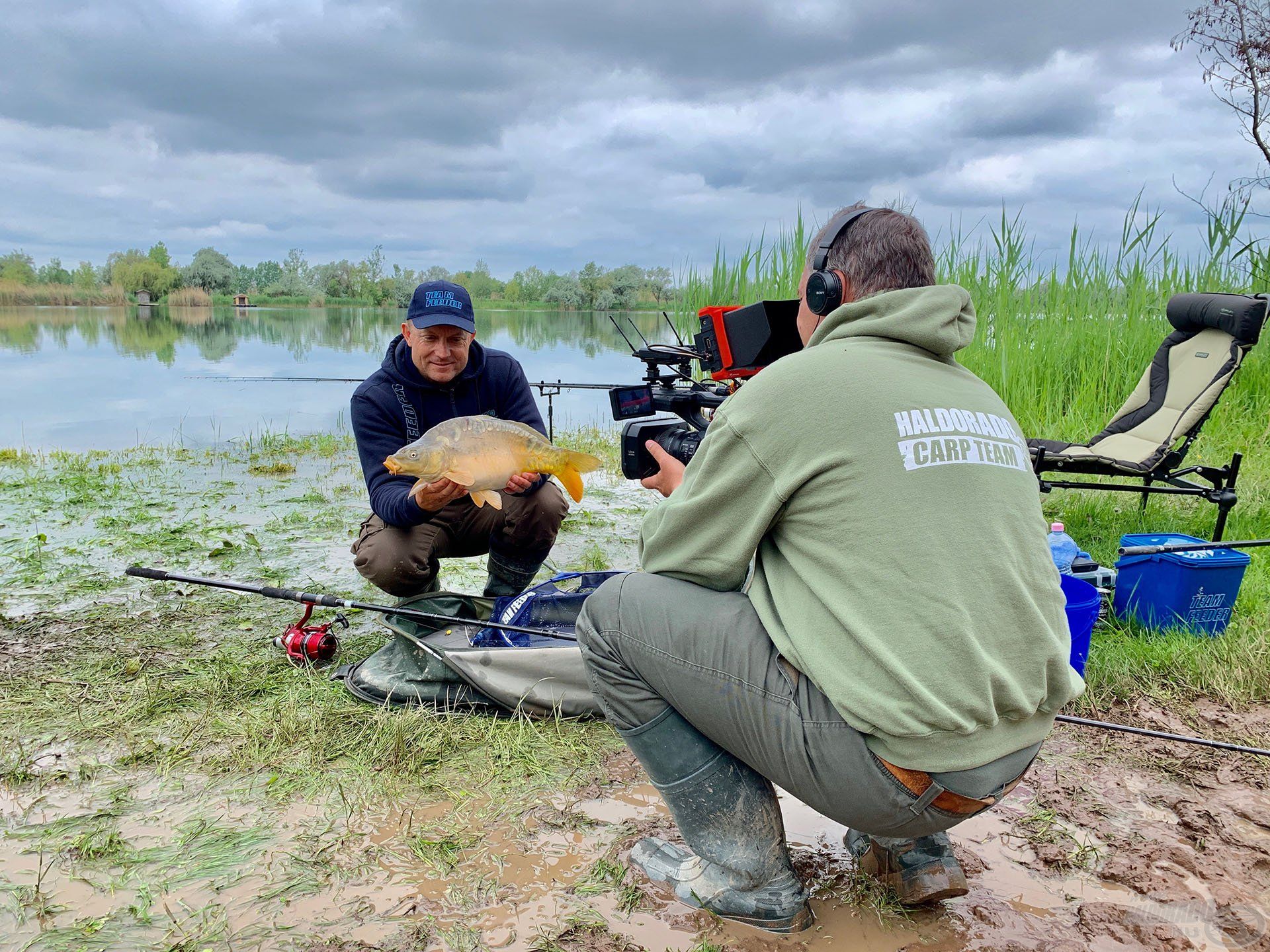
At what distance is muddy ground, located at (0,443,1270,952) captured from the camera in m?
1.81

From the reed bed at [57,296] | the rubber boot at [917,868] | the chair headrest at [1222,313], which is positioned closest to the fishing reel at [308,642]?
the rubber boot at [917,868]

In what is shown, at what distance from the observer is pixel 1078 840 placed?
212 cm

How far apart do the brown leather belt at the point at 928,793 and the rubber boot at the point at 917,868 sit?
0.25 metres

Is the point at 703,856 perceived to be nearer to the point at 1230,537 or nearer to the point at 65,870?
the point at 65,870

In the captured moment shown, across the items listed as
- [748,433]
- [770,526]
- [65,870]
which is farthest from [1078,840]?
[65,870]

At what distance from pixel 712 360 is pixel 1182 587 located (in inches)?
73.8

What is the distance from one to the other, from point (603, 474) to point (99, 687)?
430 centimetres

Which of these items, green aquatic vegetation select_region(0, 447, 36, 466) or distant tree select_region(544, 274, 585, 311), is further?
distant tree select_region(544, 274, 585, 311)

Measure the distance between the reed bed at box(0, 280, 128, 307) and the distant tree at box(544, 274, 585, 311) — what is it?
26.5 metres

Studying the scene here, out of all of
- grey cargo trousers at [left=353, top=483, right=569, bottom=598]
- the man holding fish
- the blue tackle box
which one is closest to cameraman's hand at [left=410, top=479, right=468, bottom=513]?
the man holding fish

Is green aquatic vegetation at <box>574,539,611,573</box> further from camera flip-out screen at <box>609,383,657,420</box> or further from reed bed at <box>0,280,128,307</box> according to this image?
reed bed at <box>0,280,128,307</box>

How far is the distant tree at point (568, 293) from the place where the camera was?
26891 millimetres


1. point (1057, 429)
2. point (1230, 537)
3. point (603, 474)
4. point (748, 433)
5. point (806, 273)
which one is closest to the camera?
point (748, 433)

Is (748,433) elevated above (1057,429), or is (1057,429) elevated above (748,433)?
(748,433)
